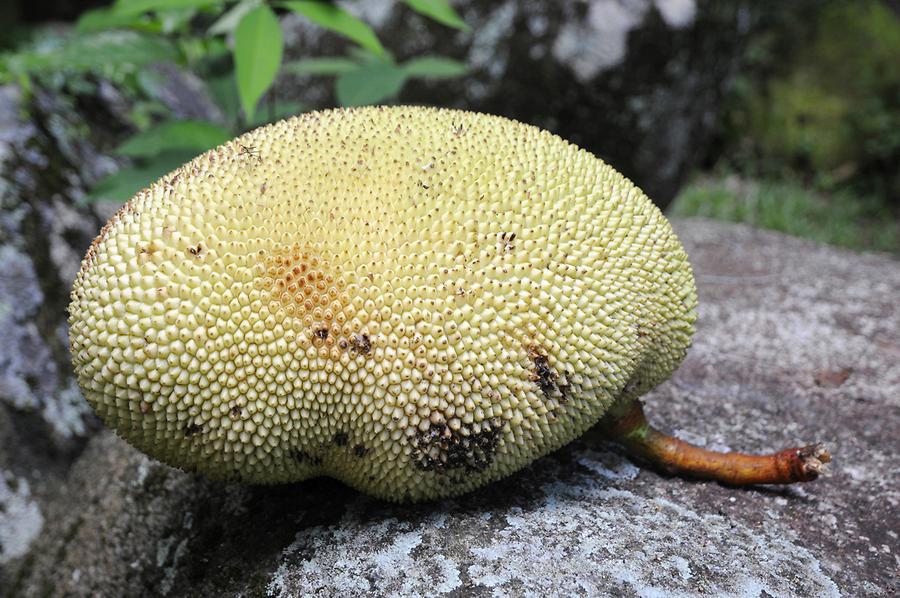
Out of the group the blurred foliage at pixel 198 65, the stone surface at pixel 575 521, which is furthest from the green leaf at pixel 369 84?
the stone surface at pixel 575 521

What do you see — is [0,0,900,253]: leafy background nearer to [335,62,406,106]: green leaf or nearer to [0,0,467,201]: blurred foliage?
[0,0,467,201]: blurred foliage

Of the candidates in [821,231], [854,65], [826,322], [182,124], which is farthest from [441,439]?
[854,65]

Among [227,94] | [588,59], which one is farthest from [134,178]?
[588,59]

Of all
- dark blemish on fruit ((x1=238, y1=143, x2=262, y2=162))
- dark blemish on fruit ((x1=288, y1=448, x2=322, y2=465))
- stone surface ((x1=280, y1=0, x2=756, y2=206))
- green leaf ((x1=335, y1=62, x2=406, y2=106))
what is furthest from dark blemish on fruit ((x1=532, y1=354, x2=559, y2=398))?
stone surface ((x1=280, y1=0, x2=756, y2=206))

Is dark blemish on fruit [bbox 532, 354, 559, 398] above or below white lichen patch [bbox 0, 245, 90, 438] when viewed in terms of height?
above

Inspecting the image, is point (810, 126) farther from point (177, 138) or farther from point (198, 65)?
point (177, 138)

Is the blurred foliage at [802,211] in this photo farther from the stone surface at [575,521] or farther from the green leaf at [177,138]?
the green leaf at [177,138]
